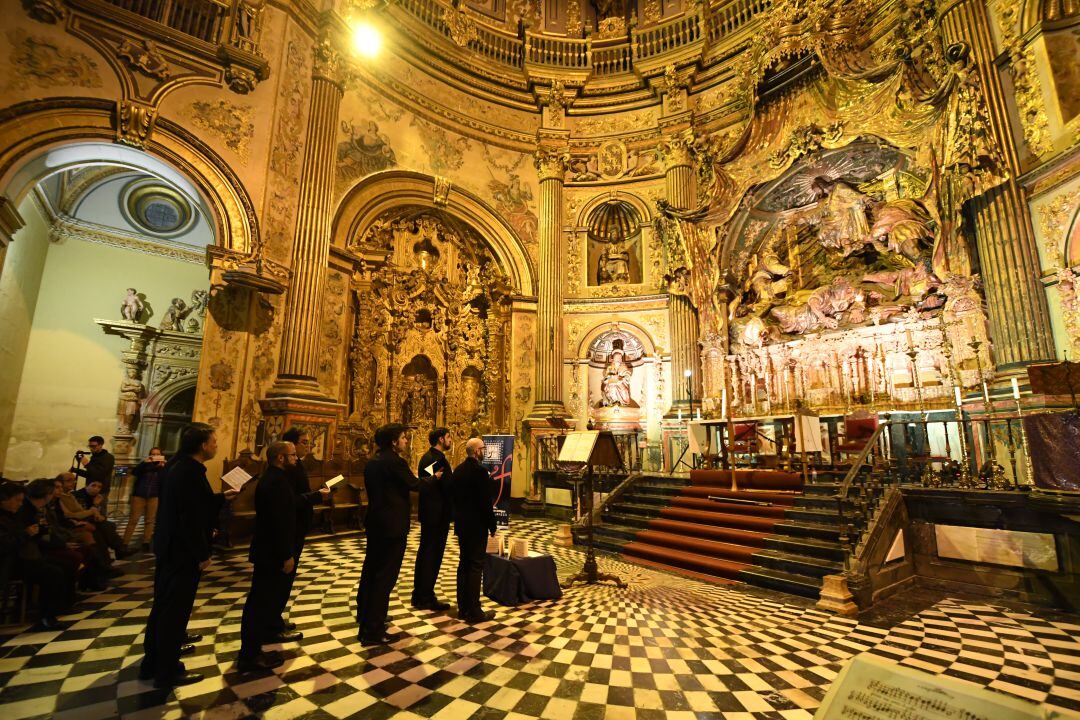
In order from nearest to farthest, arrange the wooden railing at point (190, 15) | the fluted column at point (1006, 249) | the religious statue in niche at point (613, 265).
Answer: the fluted column at point (1006, 249), the wooden railing at point (190, 15), the religious statue in niche at point (613, 265)

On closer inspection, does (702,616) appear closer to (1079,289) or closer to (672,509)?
(672,509)

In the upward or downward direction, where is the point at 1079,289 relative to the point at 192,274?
downward

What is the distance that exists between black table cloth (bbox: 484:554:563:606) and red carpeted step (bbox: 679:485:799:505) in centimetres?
364

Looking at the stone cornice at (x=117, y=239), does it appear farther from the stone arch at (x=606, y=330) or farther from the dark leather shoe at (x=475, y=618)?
the dark leather shoe at (x=475, y=618)

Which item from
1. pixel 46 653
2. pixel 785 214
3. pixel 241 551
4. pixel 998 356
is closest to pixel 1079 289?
pixel 998 356

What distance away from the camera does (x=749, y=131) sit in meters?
11.0

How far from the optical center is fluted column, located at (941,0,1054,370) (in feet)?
22.3

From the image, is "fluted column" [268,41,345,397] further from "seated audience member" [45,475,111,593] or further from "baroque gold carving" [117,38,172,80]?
"seated audience member" [45,475,111,593]

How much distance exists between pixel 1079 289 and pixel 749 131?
270 inches

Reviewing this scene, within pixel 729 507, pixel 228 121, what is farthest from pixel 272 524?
pixel 228 121

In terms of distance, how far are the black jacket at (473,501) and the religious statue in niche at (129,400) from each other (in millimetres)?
12268

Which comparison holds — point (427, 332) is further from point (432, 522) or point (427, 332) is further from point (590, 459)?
point (432, 522)

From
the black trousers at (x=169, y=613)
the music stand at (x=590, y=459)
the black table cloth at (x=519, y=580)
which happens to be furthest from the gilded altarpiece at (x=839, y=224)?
the black trousers at (x=169, y=613)

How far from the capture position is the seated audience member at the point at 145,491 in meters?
6.29
